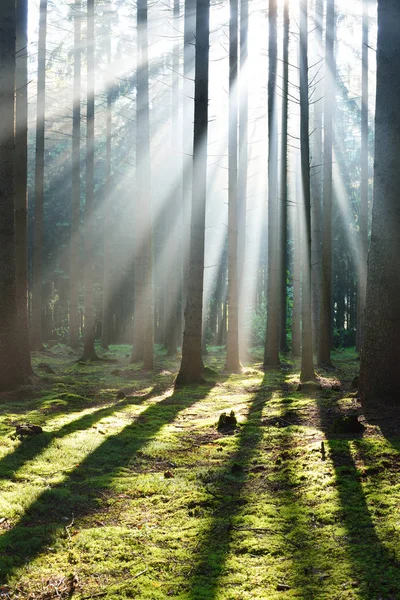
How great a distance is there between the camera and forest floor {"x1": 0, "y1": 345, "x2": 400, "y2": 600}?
3213 millimetres

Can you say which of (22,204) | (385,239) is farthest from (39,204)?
(385,239)

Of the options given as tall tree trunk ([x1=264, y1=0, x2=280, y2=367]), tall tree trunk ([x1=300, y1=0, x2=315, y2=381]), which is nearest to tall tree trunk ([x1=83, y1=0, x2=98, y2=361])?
tall tree trunk ([x1=264, y1=0, x2=280, y2=367])

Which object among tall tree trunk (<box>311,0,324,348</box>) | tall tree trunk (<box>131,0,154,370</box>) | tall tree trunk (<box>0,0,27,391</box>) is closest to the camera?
tall tree trunk (<box>0,0,27,391</box>)

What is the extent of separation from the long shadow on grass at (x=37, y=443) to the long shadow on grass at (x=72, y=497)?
53cm

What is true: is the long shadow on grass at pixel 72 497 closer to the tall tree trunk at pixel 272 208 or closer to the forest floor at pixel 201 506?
the forest floor at pixel 201 506

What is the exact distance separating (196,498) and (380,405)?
362 cm

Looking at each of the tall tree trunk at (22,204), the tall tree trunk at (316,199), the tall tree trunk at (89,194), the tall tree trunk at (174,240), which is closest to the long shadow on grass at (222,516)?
the tall tree trunk at (22,204)

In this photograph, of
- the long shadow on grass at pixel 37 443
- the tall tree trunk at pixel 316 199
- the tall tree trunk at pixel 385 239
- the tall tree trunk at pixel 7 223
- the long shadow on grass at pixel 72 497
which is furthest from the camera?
the tall tree trunk at pixel 316 199

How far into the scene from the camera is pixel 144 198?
51.6ft

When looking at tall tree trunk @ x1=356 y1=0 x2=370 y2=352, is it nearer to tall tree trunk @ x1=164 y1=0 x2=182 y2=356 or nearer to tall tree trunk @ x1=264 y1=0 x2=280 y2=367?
tall tree trunk @ x1=264 y1=0 x2=280 y2=367

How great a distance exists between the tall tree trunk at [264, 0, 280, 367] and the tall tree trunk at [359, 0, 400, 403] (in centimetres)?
789

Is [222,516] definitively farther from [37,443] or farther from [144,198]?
[144,198]

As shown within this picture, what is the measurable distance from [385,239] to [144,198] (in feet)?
30.5

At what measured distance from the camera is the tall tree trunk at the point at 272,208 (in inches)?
620
